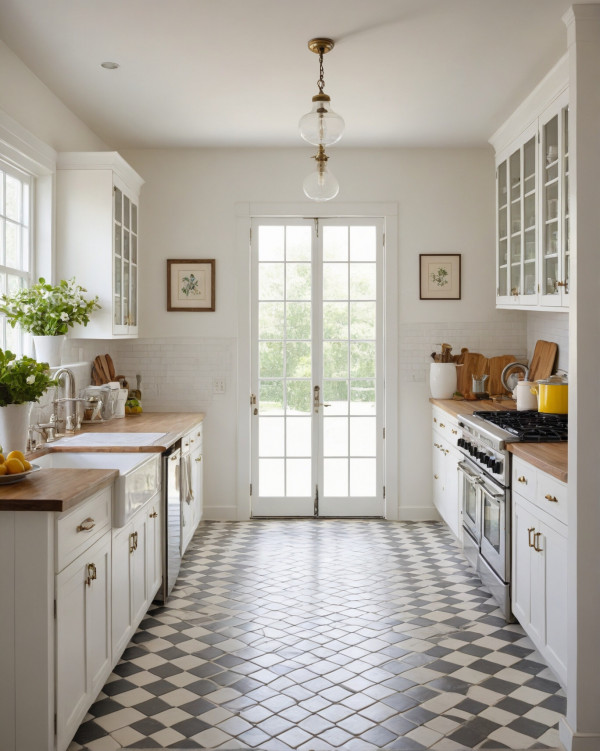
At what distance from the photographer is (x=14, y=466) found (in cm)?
277

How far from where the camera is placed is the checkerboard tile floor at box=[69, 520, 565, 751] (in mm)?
2748

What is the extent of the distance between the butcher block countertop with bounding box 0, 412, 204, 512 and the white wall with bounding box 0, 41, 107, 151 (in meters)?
1.74

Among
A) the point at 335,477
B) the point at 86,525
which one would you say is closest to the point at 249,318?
the point at 335,477

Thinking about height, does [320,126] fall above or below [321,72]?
below

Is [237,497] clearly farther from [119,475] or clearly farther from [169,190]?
[119,475]

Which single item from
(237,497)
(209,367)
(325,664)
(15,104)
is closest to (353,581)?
(325,664)

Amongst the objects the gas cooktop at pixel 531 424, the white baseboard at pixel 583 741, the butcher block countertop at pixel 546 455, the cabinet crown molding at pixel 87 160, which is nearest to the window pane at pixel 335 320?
the butcher block countertop at pixel 546 455

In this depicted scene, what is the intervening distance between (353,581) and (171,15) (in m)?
3.20

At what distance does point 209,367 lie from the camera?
5.96m

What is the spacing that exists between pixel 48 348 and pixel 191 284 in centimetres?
193

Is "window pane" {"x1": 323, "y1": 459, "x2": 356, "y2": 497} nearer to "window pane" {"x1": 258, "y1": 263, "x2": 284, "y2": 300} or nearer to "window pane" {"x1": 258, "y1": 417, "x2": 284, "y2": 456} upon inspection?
"window pane" {"x1": 258, "y1": 417, "x2": 284, "y2": 456}

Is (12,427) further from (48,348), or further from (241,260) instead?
(241,260)

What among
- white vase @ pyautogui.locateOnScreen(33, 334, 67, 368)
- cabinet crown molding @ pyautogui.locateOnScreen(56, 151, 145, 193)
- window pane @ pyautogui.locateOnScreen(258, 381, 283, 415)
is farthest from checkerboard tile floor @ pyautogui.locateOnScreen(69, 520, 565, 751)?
cabinet crown molding @ pyautogui.locateOnScreen(56, 151, 145, 193)

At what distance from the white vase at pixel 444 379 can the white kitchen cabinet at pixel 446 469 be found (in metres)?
0.14
